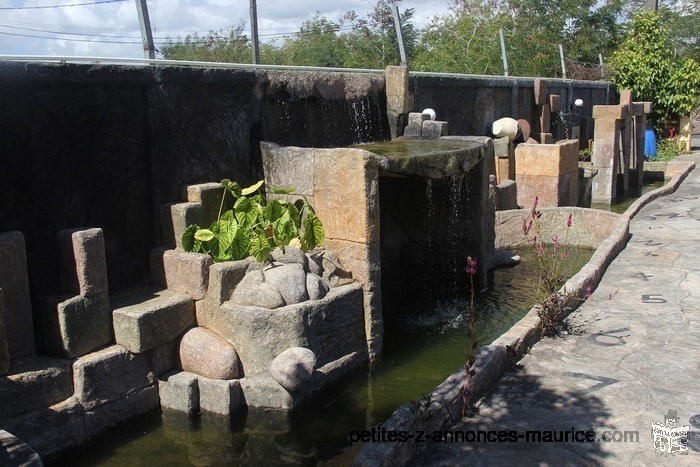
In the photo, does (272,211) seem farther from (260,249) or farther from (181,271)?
(181,271)

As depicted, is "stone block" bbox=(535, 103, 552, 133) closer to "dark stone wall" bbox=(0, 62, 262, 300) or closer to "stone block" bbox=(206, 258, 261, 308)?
"dark stone wall" bbox=(0, 62, 262, 300)

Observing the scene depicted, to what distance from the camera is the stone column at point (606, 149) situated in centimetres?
1255

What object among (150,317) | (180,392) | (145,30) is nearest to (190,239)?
(150,317)

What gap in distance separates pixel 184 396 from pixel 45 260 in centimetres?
130

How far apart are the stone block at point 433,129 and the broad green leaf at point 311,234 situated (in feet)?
9.20

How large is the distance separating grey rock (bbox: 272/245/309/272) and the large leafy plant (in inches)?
2.7

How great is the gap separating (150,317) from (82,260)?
1.95 feet

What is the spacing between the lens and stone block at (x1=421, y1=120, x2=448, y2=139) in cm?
799

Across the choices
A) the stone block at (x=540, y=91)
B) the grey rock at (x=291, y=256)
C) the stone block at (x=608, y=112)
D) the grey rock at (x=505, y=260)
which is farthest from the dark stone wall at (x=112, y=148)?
the stone block at (x=608, y=112)

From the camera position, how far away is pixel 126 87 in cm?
517

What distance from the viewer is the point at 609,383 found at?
4590 millimetres

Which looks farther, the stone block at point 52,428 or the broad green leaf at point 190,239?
the broad green leaf at point 190,239

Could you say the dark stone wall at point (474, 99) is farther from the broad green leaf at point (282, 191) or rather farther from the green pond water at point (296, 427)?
the green pond water at point (296, 427)

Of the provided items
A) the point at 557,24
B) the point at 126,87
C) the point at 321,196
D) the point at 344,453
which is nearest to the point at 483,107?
the point at 321,196
